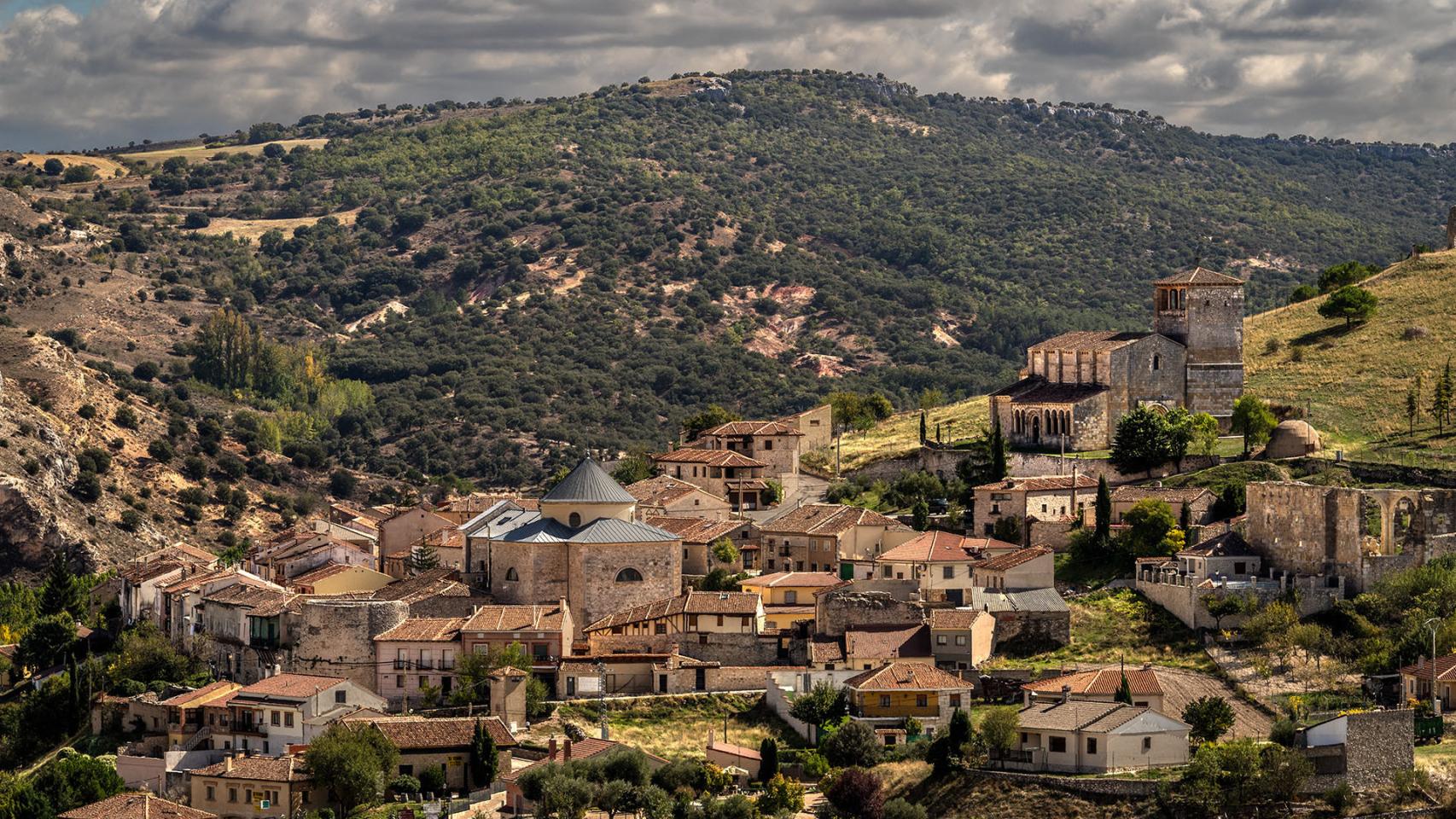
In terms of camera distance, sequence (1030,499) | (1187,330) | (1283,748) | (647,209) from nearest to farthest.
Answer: (1283,748)
(1030,499)
(1187,330)
(647,209)

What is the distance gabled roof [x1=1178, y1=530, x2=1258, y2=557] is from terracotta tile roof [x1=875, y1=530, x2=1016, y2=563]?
5.88 meters

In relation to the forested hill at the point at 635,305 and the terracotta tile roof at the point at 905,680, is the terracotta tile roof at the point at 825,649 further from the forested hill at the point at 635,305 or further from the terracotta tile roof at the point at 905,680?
the forested hill at the point at 635,305

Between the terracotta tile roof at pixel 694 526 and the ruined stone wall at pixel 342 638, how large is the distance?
11031 mm

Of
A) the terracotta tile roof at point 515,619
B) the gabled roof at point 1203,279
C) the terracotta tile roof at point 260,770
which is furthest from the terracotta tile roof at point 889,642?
the gabled roof at point 1203,279

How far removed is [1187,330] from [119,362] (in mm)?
83277

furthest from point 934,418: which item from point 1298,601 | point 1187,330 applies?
point 1298,601

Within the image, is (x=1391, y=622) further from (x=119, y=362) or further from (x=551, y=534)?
(x=119, y=362)

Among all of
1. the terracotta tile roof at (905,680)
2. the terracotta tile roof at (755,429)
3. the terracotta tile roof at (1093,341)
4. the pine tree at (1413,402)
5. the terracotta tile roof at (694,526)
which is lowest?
the terracotta tile roof at (905,680)

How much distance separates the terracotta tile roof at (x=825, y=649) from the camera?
217 feet

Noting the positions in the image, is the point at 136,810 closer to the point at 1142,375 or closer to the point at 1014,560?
the point at 1014,560

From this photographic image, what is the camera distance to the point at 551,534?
234 feet

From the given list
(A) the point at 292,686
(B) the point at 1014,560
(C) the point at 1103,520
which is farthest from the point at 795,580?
(A) the point at 292,686

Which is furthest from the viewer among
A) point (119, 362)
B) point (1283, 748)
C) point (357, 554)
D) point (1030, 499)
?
point (119, 362)

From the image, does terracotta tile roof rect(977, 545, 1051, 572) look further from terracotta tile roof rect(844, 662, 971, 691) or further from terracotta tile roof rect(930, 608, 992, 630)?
terracotta tile roof rect(844, 662, 971, 691)
